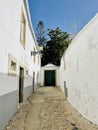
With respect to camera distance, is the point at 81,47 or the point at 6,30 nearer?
the point at 6,30

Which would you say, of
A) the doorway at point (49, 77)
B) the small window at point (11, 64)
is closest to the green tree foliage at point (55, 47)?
the doorway at point (49, 77)

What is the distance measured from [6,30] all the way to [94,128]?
12.0 feet

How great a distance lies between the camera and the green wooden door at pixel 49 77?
2312 centimetres

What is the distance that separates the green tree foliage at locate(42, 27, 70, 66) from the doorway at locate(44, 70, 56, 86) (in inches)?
177

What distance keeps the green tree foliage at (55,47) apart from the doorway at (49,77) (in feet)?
14.8

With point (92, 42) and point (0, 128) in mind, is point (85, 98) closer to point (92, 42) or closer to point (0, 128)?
point (92, 42)

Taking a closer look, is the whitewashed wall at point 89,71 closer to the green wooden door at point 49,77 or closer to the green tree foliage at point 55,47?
the green wooden door at point 49,77

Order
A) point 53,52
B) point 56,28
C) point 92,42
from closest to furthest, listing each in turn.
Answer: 1. point 92,42
2. point 53,52
3. point 56,28

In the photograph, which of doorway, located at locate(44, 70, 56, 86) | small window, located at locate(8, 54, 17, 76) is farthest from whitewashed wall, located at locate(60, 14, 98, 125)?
doorway, located at locate(44, 70, 56, 86)

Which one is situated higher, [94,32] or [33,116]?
[94,32]

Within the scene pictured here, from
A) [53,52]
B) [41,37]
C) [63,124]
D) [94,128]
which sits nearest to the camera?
[94,128]

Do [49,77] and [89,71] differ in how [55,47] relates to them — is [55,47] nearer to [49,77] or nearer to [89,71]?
[49,77]

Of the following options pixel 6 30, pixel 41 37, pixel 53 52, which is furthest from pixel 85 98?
pixel 41 37

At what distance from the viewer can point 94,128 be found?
197 inches
